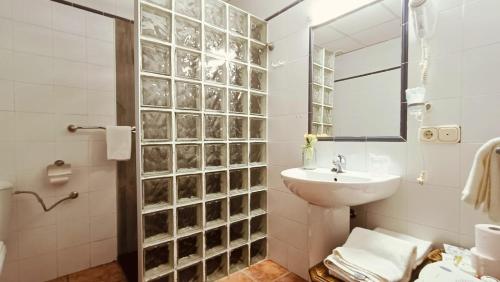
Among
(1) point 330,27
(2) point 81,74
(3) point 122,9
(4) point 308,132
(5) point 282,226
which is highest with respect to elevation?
(3) point 122,9

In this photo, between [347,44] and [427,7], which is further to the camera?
[347,44]

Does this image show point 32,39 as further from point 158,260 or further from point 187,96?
point 158,260

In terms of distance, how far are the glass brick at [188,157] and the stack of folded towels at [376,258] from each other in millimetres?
939

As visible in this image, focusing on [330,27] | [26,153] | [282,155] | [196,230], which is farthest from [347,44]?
[26,153]

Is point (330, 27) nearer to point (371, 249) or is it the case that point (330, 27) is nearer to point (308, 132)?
point (308, 132)

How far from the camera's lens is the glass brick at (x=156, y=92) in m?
1.32

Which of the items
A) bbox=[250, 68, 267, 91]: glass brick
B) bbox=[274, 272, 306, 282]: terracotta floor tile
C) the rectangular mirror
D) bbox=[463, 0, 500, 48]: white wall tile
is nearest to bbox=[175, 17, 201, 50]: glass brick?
bbox=[250, 68, 267, 91]: glass brick

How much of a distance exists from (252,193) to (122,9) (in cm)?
183

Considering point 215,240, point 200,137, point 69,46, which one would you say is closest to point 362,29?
point 200,137

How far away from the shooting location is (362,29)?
137 centimetres

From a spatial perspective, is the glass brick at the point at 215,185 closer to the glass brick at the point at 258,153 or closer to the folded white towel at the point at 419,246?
the glass brick at the point at 258,153

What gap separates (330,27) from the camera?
4.96 ft

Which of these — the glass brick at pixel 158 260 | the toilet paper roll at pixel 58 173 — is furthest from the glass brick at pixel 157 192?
the toilet paper roll at pixel 58 173

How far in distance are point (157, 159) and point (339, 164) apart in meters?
1.08
